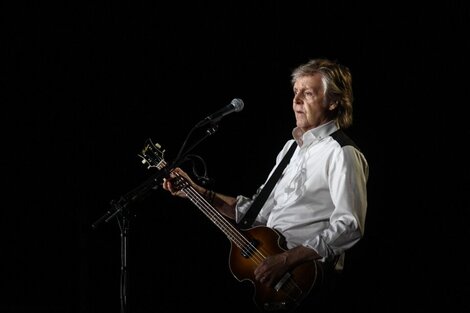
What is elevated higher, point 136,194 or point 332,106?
point 136,194

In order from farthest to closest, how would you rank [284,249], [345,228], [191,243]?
[191,243] → [284,249] → [345,228]

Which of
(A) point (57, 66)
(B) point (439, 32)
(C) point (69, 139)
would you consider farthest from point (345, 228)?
(A) point (57, 66)

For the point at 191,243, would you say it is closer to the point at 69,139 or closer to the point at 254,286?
the point at 69,139

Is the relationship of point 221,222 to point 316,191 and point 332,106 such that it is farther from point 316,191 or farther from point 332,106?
point 332,106

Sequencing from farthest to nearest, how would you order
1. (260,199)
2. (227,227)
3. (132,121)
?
1. (132,121)
2. (260,199)
3. (227,227)

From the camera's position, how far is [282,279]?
207 centimetres

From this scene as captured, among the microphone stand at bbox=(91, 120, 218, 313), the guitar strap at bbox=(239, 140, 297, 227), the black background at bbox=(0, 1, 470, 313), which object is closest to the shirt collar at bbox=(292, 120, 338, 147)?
the guitar strap at bbox=(239, 140, 297, 227)

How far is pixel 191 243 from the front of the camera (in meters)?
3.51

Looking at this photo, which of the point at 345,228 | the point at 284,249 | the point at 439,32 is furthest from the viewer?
the point at 439,32

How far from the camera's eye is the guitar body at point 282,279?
2.03 metres

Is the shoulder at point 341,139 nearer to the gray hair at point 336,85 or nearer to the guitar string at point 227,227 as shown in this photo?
the gray hair at point 336,85

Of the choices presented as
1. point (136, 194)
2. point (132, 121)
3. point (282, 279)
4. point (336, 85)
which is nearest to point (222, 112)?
point (136, 194)

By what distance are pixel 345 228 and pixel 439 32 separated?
1645mm

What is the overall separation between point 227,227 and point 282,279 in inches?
14.9
